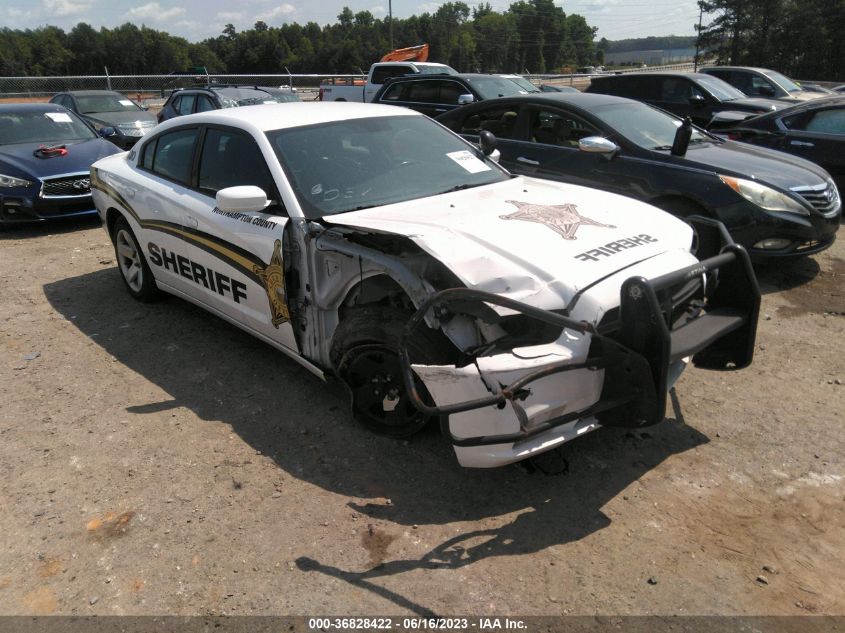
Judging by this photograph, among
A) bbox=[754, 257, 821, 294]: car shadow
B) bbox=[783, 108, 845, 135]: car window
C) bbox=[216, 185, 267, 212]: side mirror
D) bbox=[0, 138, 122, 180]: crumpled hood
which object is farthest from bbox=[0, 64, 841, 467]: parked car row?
bbox=[783, 108, 845, 135]: car window

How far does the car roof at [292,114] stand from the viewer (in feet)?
14.1

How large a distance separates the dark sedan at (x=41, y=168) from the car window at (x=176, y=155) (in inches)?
154

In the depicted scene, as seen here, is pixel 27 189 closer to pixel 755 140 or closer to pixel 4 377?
pixel 4 377

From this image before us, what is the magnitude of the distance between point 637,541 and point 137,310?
4598 mm

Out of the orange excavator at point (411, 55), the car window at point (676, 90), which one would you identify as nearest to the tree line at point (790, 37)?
the orange excavator at point (411, 55)

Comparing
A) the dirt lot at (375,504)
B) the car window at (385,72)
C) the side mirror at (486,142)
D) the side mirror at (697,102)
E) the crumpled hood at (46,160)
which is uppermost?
the car window at (385,72)

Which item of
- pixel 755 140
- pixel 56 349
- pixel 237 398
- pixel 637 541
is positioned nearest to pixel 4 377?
pixel 56 349

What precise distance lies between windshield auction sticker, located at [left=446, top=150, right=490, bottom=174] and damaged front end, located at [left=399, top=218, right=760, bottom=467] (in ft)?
5.69

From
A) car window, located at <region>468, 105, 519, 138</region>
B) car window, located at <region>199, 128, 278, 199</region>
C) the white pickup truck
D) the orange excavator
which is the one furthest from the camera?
the orange excavator

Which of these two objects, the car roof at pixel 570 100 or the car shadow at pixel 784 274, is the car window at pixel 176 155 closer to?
the car roof at pixel 570 100

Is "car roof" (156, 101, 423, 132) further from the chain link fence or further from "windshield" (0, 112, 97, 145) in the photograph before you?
the chain link fence

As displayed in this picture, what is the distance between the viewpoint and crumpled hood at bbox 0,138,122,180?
824cm

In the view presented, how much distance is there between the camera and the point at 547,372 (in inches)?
107

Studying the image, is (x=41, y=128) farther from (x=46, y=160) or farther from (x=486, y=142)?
(x=486, y=142)
